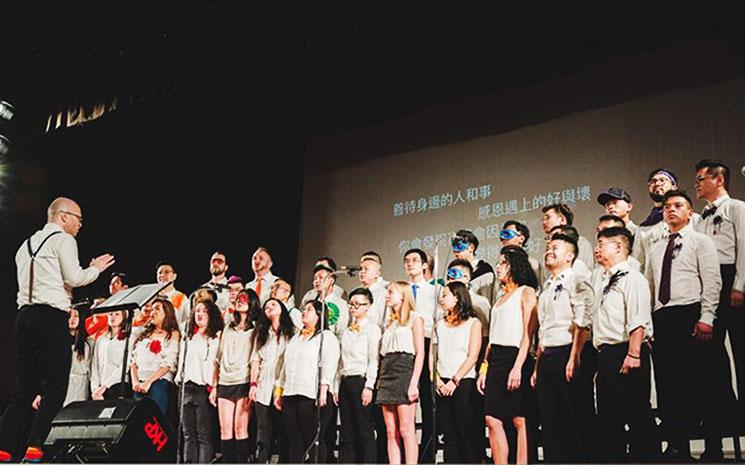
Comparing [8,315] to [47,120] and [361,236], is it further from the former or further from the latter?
[361,236]

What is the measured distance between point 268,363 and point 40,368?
1867 millimetres

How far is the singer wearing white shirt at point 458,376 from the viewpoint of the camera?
15.3 feet

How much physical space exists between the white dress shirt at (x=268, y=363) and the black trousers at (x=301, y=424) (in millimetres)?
243

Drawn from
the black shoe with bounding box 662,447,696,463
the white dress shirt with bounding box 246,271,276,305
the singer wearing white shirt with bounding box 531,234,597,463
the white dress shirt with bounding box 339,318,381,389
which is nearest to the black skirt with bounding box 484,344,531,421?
the singer wearing white shirt with bounding box 531,234,597,463

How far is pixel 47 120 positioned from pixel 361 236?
3350mm

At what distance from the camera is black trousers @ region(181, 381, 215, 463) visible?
578 centimetres

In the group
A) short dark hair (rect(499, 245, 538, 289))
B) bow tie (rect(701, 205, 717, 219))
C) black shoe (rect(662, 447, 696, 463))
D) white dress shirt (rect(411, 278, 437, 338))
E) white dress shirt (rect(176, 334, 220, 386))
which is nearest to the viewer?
black shoe (rect(662, 447, 696, 463))

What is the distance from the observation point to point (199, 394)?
5.88 m

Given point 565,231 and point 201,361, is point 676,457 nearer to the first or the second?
point 565,231

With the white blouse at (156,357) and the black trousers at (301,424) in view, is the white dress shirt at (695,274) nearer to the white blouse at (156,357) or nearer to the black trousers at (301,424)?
the black trousers at (301,424)

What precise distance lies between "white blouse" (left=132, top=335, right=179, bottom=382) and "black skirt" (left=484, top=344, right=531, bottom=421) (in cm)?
264

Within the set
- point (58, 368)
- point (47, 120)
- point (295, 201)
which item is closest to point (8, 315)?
point (47, 120)

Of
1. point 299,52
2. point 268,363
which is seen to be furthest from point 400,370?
point 299,52

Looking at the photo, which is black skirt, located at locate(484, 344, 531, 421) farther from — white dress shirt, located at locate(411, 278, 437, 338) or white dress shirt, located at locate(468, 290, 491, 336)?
white dress shirt, located at locate(411, 278, 437, 338)
